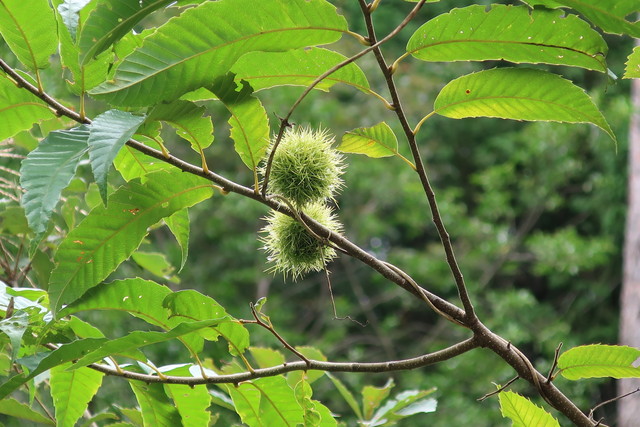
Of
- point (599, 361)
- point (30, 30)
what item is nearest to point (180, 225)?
point (30, 30)

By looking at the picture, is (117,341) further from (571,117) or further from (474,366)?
(474,366)

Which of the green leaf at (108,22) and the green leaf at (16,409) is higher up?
the green leaf at (108,22)

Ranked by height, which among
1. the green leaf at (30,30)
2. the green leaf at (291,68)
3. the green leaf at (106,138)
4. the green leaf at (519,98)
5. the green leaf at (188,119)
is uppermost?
the green leaf at (519,98)

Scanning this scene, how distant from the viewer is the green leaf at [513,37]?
90 cm

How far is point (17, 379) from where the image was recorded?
90cm

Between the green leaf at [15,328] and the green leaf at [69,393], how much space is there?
145 mm

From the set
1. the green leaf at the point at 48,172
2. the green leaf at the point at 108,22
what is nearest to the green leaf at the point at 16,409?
the green leaf at the point at 48,172

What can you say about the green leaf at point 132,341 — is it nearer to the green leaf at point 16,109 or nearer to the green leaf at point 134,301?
the green leaf at point 134,301

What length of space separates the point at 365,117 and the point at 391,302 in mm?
2106

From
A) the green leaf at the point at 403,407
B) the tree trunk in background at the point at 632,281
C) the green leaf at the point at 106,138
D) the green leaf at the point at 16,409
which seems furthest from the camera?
the tree trunk in background at the point at 632,281

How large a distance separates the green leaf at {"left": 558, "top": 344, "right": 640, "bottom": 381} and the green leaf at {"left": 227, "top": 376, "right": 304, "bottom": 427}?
417 millimetres

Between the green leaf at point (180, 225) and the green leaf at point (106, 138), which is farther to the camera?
the green leaf at point (180, 225)

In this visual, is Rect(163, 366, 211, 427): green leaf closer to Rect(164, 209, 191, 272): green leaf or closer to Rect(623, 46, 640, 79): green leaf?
Rect(164, 209, 191, 272): green leaf

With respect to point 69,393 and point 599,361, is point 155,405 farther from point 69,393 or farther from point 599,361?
point 599,361
